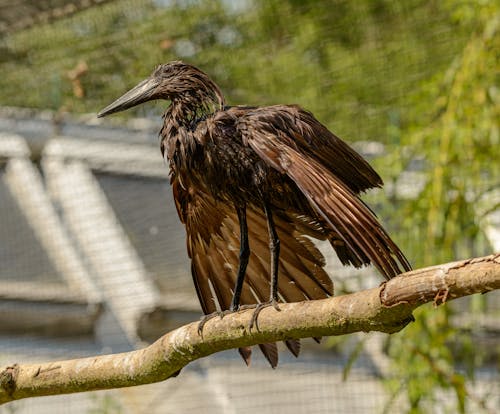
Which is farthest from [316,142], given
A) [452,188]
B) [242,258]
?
[452,188]

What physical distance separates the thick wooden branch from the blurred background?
123 centimetres

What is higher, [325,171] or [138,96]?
[138,96]

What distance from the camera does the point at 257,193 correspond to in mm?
1914

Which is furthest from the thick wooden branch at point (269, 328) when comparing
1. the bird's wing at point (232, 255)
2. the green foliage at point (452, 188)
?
the green foliage at point (452, 188)

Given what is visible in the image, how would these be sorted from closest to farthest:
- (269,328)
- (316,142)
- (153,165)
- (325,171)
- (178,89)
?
(269,328)
(325,171)
(316,142)
(178,89)
(153,165)

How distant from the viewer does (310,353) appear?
3.37 meters

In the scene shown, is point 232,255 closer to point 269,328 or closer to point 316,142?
point 316,142

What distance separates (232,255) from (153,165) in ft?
4.24

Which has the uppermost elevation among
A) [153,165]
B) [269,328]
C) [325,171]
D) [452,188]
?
[153,165]

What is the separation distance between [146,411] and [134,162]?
0.81 meters

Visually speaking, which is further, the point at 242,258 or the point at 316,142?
the point at 242,258

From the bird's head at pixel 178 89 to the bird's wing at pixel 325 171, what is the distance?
0.17 metres

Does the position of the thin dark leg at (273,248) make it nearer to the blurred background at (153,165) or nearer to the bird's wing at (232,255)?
the bird's wing at (232,255)

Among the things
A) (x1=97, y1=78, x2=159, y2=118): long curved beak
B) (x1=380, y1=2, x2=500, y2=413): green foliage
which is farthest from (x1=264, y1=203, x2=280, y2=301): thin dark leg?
(x1=380, y1=2, x2=500, y2=413): green foliage
